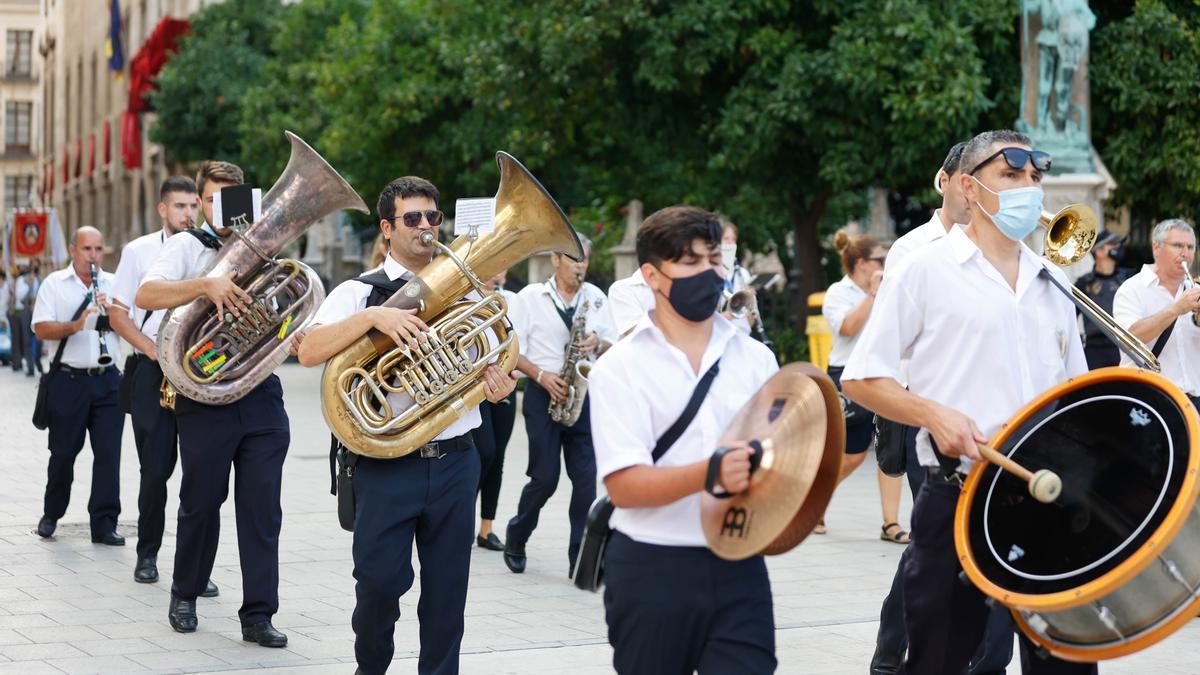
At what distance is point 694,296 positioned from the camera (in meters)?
4.14

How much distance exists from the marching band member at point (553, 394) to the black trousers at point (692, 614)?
5018 millimetres

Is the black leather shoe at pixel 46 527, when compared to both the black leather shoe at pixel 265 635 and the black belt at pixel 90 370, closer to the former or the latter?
the black belt at pixel 90 370

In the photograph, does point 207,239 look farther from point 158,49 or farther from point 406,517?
point 158,49

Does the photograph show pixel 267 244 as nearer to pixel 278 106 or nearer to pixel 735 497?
pixel 735 497

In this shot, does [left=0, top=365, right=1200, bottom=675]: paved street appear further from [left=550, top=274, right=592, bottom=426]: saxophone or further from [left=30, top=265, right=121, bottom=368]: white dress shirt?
[left=30, top=265, right=121, bottom=368]: white dress shirt

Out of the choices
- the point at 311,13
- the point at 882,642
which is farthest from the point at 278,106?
the point at 882,642

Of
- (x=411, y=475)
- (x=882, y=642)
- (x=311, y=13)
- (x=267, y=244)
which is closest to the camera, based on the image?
(x=411, y=475)

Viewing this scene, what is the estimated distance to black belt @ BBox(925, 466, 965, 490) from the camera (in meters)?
4.80

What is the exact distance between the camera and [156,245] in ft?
28.2

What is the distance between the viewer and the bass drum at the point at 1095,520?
4129 mm

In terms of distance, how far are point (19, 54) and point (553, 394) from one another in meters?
92.3

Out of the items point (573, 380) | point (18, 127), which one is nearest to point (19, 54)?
point (18, 127)

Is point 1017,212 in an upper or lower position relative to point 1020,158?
lower

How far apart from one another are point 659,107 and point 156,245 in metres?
10.4
